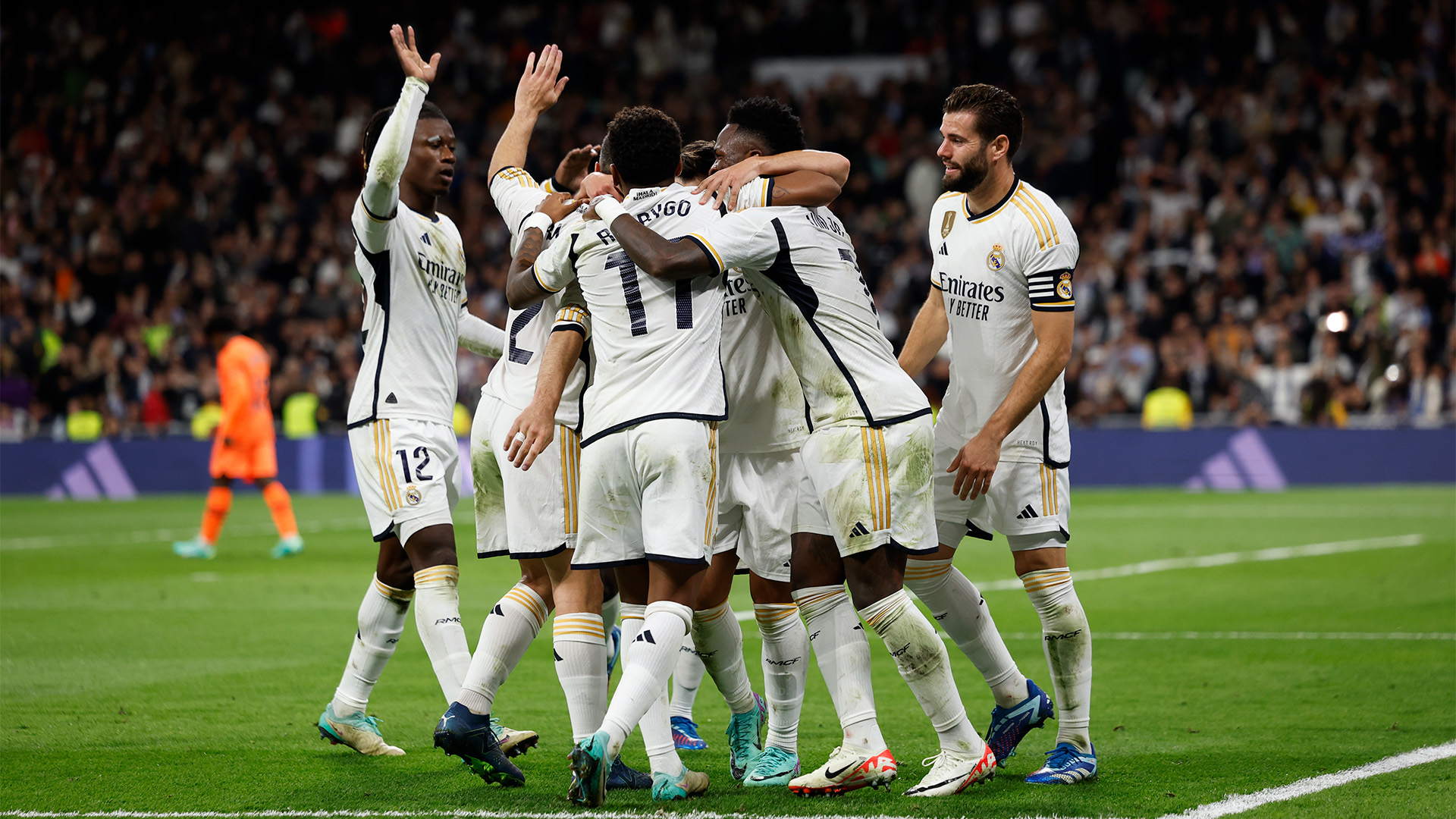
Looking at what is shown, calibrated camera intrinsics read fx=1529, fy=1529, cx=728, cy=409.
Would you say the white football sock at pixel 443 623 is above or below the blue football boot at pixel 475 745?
above

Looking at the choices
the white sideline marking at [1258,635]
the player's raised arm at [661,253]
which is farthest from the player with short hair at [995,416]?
the white sideline marking at [1258,635]

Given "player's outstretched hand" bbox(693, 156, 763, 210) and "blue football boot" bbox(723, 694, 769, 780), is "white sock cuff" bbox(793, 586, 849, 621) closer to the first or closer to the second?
"blue football boot" bbox(723, 694, 769, 780)

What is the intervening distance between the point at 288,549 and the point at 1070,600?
32.3 feet

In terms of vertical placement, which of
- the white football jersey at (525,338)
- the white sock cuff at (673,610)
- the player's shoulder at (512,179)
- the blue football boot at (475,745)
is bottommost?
the blue football boot at (475,745)

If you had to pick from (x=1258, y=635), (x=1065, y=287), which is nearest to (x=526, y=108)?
(x=1065, y=287)

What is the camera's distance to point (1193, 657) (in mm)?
8422

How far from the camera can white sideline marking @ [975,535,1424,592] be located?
12070mm

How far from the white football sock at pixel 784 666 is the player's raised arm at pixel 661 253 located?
52.8 inches

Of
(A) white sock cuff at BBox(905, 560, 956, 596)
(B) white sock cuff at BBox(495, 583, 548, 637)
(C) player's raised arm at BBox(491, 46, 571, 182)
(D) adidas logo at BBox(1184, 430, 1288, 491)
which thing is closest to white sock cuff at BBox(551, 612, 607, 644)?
(B) white sock cuff at BBox(495, 583, 548, 637)

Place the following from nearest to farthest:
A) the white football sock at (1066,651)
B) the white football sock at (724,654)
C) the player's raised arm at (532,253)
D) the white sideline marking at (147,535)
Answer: the player's raised arm at (532,253), the white football sock at (1066,651), the white football sock at (724,654), the white sideline marking at (147,535)

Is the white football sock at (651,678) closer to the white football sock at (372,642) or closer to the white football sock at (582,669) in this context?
the white football sock at (582,669)

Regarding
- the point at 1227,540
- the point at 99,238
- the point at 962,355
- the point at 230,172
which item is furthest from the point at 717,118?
the point at 962,355

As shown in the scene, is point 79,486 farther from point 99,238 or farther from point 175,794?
point 175,794

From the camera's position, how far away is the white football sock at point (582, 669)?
526cm
